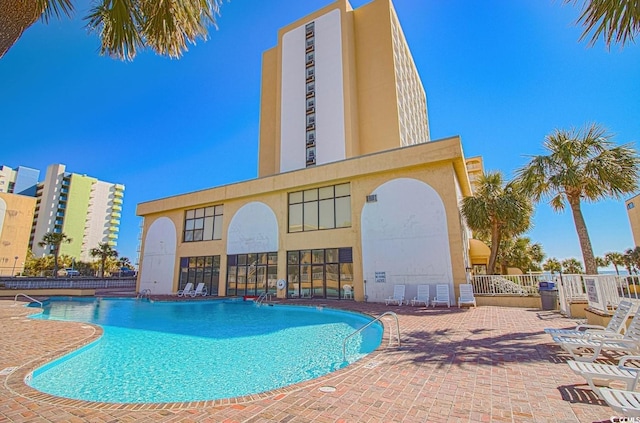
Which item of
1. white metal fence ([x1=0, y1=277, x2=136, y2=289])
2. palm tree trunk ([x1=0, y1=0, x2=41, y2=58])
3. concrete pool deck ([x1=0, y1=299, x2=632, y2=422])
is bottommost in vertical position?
concrete pool deck ([x1=0, y1=299, x2=632, y2=422])

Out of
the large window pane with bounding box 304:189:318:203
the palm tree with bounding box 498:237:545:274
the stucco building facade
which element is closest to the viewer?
the stucco building facade

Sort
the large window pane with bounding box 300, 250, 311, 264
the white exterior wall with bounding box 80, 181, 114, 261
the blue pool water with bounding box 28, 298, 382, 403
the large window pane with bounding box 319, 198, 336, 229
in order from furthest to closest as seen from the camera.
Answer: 1. the white exterior wall with bounding box 80, 181, 114, 261
2. the large window pane with bounding box 300, 250, 311, 264
3. the large window pane with bounding box 319, 198, 336, 229
4. the blue pool water with bounding box 28, 298, 382, 403

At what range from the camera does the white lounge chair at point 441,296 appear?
13.2 meters

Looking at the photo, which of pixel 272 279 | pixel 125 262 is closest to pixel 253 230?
pixel 272 279

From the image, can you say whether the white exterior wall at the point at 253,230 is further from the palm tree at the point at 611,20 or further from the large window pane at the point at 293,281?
the palm tree at the point at 611,20

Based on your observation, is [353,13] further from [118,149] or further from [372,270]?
[372,270]

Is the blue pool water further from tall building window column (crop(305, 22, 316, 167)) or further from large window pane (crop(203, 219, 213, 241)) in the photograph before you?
tall building window column (crop(305, 22, 316, 167))

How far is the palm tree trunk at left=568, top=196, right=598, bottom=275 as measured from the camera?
11.5 m

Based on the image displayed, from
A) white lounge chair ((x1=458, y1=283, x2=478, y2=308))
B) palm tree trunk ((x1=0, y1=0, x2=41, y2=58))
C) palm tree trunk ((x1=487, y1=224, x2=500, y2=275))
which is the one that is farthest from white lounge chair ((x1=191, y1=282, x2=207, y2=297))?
palm tree trunk ((x1=0, y1=0, x2=41, y2=58))

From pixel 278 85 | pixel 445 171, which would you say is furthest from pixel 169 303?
pixel 278 85

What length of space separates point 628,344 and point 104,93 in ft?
70.3

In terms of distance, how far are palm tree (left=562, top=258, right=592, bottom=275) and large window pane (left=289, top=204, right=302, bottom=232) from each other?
47.0 metres

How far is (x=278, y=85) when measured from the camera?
35.4m

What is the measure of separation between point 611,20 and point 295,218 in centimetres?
1654
